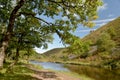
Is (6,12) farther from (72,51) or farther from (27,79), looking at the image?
(72,51)

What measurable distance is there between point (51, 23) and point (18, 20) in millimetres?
16875

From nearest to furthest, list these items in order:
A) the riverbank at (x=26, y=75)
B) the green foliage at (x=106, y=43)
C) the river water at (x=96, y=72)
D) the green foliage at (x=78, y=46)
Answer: the green foliage at (x=78, y=46), the riverbank at (x=26, y=75), the river water at (x=96, y=72), the green foliage at (x=106, y=43)

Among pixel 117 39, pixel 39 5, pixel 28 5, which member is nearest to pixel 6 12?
pixel 28 5

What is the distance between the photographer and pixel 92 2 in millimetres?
21203

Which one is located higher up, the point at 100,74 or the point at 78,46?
the point at 78,46

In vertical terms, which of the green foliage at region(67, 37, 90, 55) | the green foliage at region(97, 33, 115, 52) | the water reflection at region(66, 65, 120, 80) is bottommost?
the water reflection at region(66, 65, 120, 80)

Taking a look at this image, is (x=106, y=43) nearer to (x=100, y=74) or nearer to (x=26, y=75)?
(x=100, y=74)

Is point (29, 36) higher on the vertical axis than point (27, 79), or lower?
higher

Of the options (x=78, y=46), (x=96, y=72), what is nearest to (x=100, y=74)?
(x=96, y=72)

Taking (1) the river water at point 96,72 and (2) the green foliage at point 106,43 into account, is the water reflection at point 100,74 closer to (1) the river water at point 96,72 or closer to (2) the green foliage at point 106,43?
(1) the river water at point 96,72

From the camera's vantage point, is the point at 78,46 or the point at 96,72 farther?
the point at 96,72

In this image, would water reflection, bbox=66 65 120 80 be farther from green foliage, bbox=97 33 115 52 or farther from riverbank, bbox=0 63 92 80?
green foliage, bbox=97 33 115 52

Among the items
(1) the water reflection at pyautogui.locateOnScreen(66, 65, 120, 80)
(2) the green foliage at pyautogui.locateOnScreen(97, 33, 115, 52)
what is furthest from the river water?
(2) the green foliage at pyautogui.locateOnScreen(97, 33, 115, 52)

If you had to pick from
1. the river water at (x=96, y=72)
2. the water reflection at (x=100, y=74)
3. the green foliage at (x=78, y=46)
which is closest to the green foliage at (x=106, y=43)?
the river water at (x=96, y=72)
